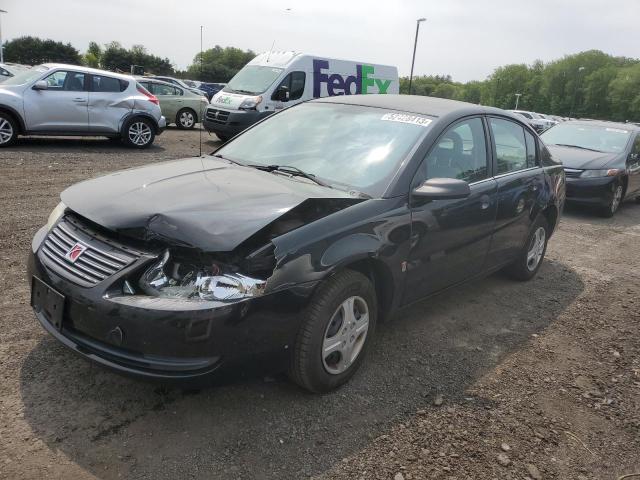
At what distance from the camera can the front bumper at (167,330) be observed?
2373 mm

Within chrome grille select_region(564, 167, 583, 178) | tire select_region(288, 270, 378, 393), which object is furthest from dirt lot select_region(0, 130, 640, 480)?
chrome grille select_region(564, 167, 583, 178)

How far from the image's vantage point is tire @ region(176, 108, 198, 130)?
1668 cm

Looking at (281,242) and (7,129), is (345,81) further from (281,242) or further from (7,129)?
(281,242)

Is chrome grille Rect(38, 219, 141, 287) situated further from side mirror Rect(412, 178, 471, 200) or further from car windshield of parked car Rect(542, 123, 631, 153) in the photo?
car windshield of parked car Rect(542, 123, 631, 153)

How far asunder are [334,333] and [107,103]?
9.93 meters

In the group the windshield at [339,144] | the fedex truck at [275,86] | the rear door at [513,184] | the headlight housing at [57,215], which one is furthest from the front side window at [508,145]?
the fedex truck at [275,86]

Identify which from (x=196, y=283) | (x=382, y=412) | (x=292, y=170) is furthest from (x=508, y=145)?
(x=196, y=283)

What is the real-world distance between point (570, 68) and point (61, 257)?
421ft

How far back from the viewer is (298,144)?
385cm

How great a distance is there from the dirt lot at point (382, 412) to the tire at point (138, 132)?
767cm

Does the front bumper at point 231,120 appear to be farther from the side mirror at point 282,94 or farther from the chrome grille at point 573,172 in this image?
the chrome grille at point 573,172

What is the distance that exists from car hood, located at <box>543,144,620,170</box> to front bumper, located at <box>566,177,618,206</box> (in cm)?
27

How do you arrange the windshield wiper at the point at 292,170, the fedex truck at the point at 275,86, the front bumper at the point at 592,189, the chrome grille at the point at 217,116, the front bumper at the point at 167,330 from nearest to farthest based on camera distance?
the front bumper at the point at 167,330 → the windshield wiper at the point at 292,170 → the front bumper at the point at 592,189 → the fedex truck at the point at 275,86 → the chrome grille at the point at 217,116

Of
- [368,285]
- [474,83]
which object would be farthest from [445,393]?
[474,83]
